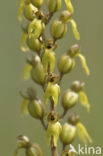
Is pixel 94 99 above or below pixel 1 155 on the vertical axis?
above

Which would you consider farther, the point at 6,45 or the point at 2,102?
the point at 6,45

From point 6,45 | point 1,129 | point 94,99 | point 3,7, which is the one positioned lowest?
point 1,129

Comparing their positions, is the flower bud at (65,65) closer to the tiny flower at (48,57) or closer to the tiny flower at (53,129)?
the tiny flower at (48,57)

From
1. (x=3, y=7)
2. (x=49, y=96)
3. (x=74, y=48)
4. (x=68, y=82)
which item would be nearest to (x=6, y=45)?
(x=3, y=7)

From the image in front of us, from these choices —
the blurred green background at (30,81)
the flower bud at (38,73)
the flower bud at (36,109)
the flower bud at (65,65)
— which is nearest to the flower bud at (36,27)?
the flower bud at (38,73)

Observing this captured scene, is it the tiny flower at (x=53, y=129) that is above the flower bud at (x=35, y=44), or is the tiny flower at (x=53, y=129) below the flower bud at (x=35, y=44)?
below

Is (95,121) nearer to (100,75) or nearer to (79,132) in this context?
(100,75)

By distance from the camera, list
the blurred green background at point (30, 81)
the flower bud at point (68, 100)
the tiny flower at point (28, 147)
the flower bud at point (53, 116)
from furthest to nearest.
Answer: the blurred green background at point (30, 81) → the flower bud at point (68, 100) → the tiny flower at point (28, 147) → the flower bud at point (53, 116)
